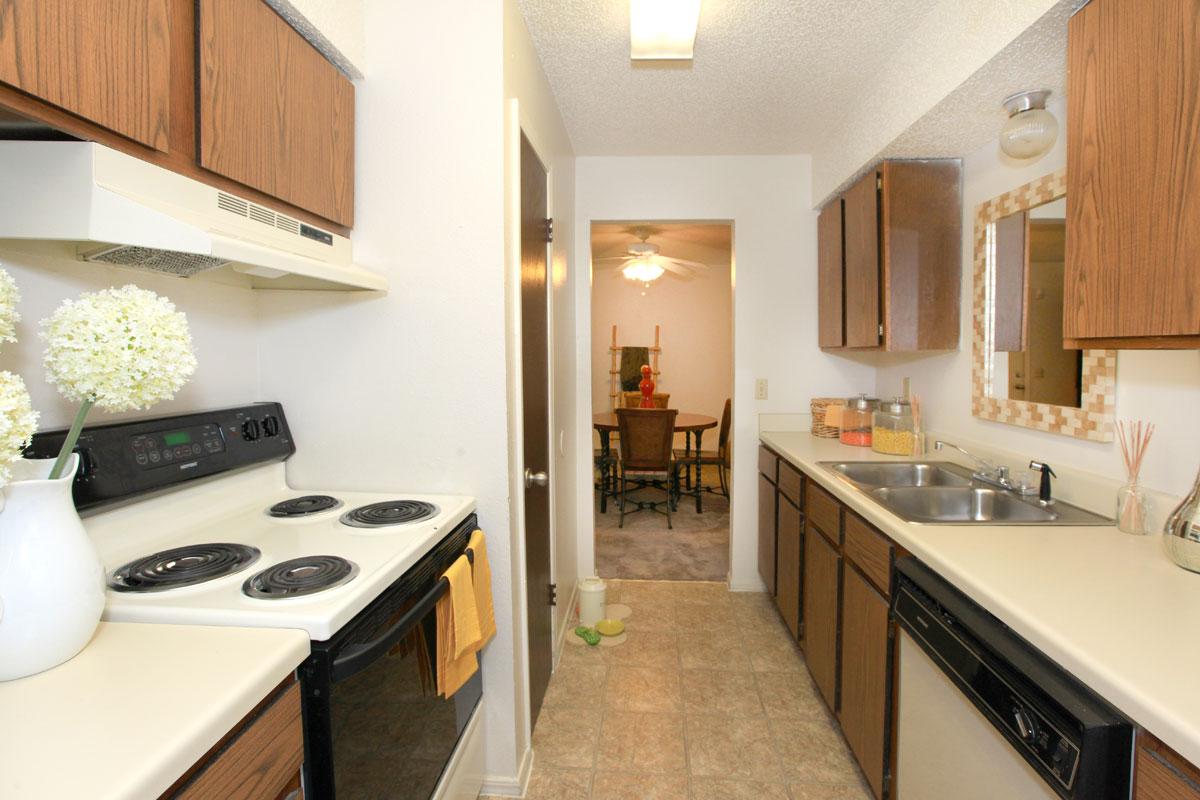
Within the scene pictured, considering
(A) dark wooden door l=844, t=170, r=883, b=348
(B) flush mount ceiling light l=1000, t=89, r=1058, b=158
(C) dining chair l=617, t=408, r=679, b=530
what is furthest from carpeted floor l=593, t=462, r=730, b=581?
(B) flush mount ceiling light l=1000, t=89, r=1058, b=158

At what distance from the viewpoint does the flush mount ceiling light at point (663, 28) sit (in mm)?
1628

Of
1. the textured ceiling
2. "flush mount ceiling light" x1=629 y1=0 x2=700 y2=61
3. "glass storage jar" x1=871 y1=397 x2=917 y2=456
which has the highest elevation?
the textured ceiling

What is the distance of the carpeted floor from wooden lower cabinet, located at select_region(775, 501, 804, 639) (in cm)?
73

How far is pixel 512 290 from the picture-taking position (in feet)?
5.37

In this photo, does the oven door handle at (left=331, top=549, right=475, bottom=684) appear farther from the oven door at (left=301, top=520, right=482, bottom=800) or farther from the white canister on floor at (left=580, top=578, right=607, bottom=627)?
the white canister on floor at (left=580, top=578, right=607, bottom=627)

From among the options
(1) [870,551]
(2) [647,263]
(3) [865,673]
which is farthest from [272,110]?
(2) [647,263]

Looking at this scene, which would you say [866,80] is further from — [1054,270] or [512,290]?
[512,290]

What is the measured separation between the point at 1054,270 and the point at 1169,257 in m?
0.88

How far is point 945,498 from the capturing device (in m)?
1.86

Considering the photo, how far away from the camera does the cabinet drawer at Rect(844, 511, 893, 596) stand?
4.76 ft

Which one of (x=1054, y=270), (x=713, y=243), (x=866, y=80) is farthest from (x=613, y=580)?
(x=713, y=243)

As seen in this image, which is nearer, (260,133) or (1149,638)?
(1149,638)

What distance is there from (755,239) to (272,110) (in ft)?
7.71

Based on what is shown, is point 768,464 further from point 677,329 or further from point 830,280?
point 677,329
